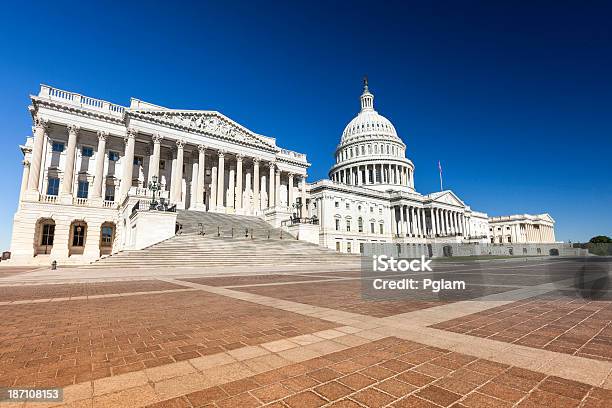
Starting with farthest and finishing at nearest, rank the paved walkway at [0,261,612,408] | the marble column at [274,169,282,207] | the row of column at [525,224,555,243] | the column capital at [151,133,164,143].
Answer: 1. the row of column at [525,224,555,243]
2. the marble column at [274,169,282,207]
3. the column capital at [151,133,164,143]
4. the paved walkway at [0,261,612,408]

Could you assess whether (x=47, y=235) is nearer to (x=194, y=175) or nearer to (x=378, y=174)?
(x=194, y=175)

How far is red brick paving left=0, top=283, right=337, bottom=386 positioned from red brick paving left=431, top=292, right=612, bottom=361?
3177 millimetres

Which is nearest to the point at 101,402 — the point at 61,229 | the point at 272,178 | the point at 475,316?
the point at 475,316

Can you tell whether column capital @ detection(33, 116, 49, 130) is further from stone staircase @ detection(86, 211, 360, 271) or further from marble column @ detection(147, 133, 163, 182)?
stone staircase @ detection(86, 211, 360, 271)

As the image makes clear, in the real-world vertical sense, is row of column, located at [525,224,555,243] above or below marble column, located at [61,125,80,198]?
below

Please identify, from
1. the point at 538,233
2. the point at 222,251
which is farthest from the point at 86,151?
the point at 538,233

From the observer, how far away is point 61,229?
34.3m

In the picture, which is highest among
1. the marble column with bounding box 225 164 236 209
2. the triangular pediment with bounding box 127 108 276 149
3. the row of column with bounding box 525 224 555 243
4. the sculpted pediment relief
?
the triangular pediment with bounding box 127 108 276 149

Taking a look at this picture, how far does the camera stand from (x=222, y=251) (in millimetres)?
26250

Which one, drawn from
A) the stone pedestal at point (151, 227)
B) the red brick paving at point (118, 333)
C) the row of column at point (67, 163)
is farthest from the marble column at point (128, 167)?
the red brick paving at point (118, 333)

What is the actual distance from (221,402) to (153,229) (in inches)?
1081

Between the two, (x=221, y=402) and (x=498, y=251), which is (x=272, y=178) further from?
(x=498, y=251)

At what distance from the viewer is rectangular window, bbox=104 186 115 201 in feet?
133

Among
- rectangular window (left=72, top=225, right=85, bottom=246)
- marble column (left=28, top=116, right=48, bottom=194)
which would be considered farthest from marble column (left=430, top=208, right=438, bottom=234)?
marble column (left=28, top=116, right=48, bottom=194)
